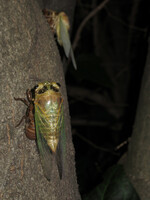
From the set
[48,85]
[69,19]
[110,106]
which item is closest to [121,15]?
[110,106]

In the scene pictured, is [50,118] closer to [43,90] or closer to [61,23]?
[43,90]

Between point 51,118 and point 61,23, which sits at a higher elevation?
point 61,23

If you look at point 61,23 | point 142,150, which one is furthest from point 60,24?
point 142,150

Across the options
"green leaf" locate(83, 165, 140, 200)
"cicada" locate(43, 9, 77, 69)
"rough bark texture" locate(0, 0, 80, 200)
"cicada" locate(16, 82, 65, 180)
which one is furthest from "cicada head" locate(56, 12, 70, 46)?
"green leaf" locate(83, 165, 140, 200)

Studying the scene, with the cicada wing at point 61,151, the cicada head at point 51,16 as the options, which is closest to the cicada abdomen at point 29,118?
the cicada wing at point 61,151

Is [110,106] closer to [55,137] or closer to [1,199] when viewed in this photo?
[55,137]

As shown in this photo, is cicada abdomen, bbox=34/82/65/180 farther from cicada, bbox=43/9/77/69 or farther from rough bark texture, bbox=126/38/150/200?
rough bark texture, bbox=126/38/150/200

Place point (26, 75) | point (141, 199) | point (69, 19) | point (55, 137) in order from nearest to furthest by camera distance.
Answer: point (26, 75), point (55, 137), point (141, 199), point (69, 19)
